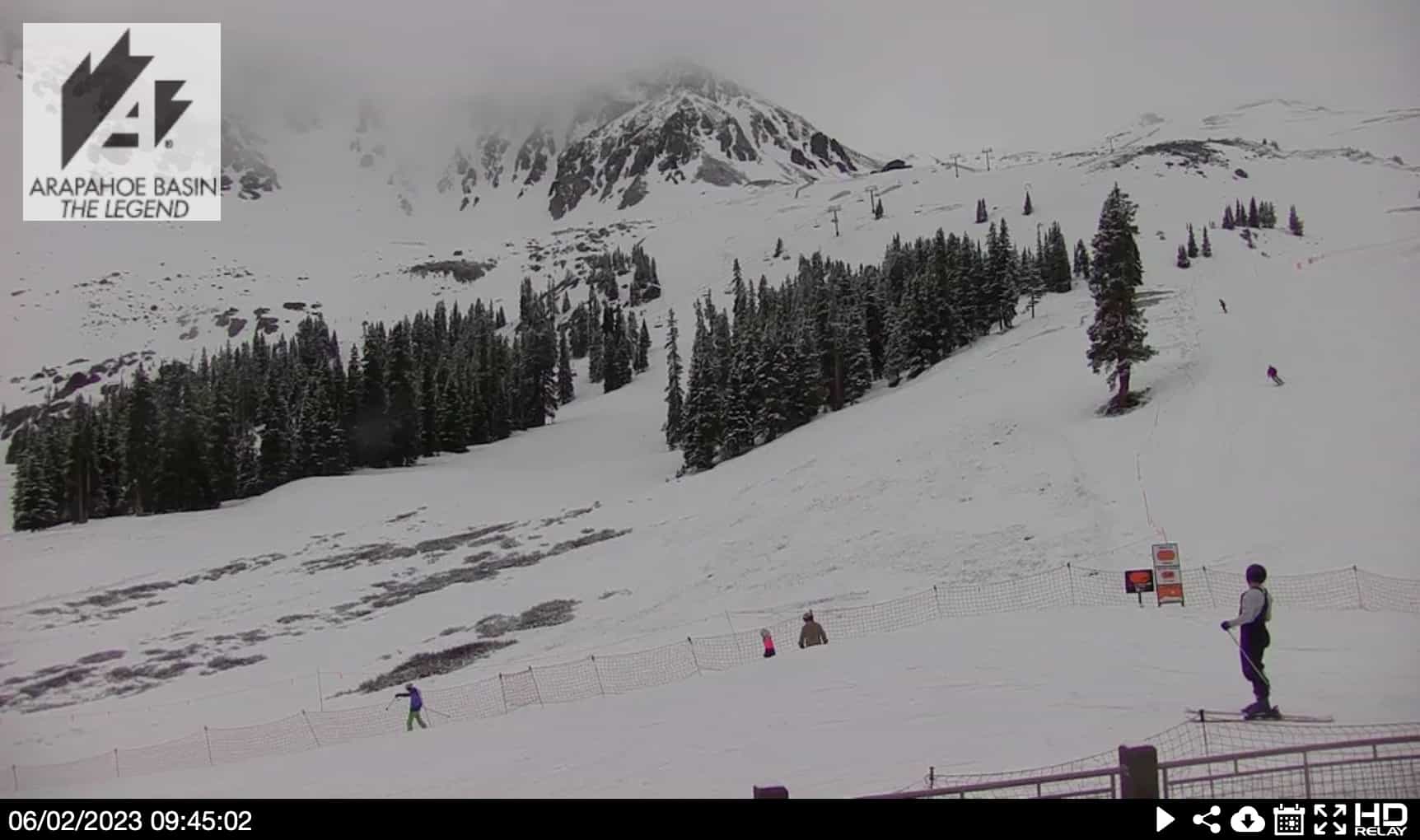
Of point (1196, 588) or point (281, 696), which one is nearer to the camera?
point (1196, 588)

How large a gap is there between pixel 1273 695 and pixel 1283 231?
14629cm

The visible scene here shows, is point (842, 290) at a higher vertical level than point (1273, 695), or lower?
higher

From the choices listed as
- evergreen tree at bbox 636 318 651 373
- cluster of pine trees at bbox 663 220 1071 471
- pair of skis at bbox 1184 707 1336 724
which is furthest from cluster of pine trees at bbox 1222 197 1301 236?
pair of skis at bbox 1184 707 1336 724

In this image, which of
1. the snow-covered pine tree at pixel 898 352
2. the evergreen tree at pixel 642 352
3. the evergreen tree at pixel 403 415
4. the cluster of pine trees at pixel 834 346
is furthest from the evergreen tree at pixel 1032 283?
the evergreen tree at pixel 642 352

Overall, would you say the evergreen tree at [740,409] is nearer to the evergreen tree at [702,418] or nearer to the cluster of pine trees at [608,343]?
the evergreen tree at [702,418]

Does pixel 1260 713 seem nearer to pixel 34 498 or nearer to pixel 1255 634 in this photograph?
pixel 1255 634

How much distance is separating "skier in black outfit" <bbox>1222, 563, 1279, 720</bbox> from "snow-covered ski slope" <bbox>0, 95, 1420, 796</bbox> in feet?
3.91

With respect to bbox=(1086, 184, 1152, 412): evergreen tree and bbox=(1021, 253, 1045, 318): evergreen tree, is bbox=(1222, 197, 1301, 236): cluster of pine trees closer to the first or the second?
bbox=(1021, 253, 1045, 318): evergreen tree

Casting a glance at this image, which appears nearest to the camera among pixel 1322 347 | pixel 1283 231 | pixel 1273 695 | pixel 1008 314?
pixel 1273 695

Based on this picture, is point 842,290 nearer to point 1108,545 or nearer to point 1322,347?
point 1322,347
